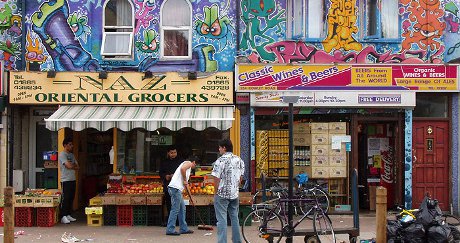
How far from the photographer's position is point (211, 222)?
12.9m

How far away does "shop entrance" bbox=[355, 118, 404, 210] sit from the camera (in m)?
14.9

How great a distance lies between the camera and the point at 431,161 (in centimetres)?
1436

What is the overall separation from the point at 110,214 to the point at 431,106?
25.8ft

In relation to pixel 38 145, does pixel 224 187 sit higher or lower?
lower

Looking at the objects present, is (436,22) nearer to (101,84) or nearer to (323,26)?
(323,26)

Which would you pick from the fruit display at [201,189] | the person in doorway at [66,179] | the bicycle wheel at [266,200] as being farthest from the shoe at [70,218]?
the bicycle wheel at [266,200]

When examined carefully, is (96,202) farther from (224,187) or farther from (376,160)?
(376,160)

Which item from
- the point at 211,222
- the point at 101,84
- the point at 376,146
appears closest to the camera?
the point at 211,222

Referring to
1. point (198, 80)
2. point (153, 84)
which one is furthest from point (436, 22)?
point (153, 84)

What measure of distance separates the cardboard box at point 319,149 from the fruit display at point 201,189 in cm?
286

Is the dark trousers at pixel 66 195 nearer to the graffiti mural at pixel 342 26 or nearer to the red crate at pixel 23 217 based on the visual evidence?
the red crate at pixel 23 217

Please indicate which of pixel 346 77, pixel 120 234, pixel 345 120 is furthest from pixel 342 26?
pixel 120 234

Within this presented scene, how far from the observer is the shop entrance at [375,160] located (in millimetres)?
14883

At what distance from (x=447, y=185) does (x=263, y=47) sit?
17.9 ft
